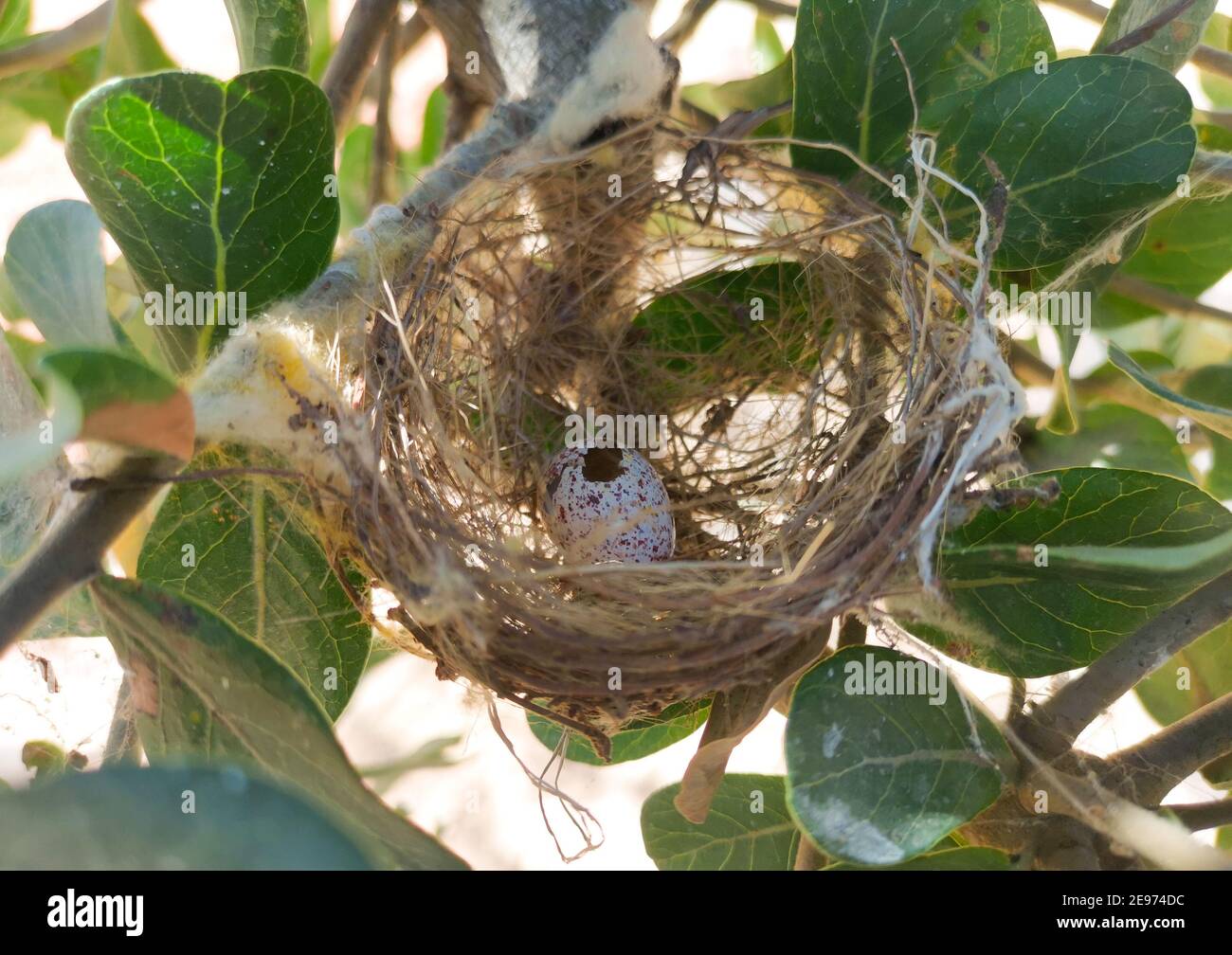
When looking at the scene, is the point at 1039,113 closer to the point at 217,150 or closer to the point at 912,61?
the point at 912,61

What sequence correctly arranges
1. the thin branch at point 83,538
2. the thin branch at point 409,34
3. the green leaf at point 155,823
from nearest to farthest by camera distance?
the green leaf at point 155,823 → the thin branch at point 83,538 → the thin branch at point 409,34

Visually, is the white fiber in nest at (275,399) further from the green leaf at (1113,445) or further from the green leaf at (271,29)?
the green leaf at (1113,445)

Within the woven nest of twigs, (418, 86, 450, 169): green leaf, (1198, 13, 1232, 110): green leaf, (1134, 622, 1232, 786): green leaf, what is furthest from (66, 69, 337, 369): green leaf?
(1198, 13, 1232, 110): green leaf

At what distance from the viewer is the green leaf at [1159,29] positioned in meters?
0.75

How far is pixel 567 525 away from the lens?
3.18 ft

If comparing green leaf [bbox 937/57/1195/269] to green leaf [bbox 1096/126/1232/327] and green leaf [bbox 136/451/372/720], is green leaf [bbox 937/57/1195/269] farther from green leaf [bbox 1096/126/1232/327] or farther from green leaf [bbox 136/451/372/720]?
green leaf [bbox 136/451/372/720]

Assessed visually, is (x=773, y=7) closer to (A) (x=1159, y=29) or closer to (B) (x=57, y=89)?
(A) (x=1159, y=29)

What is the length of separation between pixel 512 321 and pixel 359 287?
0.89 feet

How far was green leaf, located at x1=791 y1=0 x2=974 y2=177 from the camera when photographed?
721 millimetres

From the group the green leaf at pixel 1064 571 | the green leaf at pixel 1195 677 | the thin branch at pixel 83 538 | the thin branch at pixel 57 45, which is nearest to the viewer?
the thin branch at pixel 83 538

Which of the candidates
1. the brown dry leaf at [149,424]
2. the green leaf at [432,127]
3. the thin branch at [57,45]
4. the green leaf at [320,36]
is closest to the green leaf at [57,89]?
the thin branch at [57,45]

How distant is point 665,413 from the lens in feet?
3.44

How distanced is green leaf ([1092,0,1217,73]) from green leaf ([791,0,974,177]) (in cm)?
13

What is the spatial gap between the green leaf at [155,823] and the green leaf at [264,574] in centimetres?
24
